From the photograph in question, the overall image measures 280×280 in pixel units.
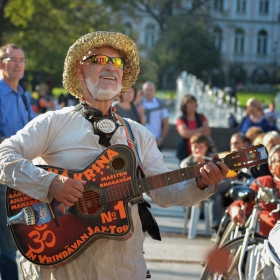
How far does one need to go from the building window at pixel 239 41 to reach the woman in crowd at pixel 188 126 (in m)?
82.8

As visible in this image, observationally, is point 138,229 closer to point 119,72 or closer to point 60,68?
point 119,72

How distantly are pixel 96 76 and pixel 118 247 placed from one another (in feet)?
3.29

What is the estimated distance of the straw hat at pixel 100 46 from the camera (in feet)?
15.1

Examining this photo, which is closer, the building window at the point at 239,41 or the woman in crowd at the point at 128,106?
the woman in crowd at the point at 128,106

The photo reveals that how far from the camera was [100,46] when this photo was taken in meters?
4.59

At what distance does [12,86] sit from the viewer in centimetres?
649

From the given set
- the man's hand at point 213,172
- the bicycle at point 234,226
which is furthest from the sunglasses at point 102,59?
the bicycle at point 234,226

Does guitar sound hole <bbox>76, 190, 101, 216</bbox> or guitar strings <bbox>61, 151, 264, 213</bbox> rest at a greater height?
guitar strings <bbox>61, 151, 264, 213</bbox>

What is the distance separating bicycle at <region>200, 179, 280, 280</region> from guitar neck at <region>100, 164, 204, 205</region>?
1.61 metres

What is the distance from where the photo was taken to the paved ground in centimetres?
779

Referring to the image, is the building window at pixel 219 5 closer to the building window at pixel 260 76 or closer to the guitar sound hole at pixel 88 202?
the building window at pixel 260 76

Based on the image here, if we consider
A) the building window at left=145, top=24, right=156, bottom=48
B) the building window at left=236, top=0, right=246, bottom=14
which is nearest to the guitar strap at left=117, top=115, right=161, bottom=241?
the building window at left=145, top=24, right=156, bottom=48

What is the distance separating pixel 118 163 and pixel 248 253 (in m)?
2.02

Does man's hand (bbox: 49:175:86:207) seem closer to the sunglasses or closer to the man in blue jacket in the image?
the sunglasses
